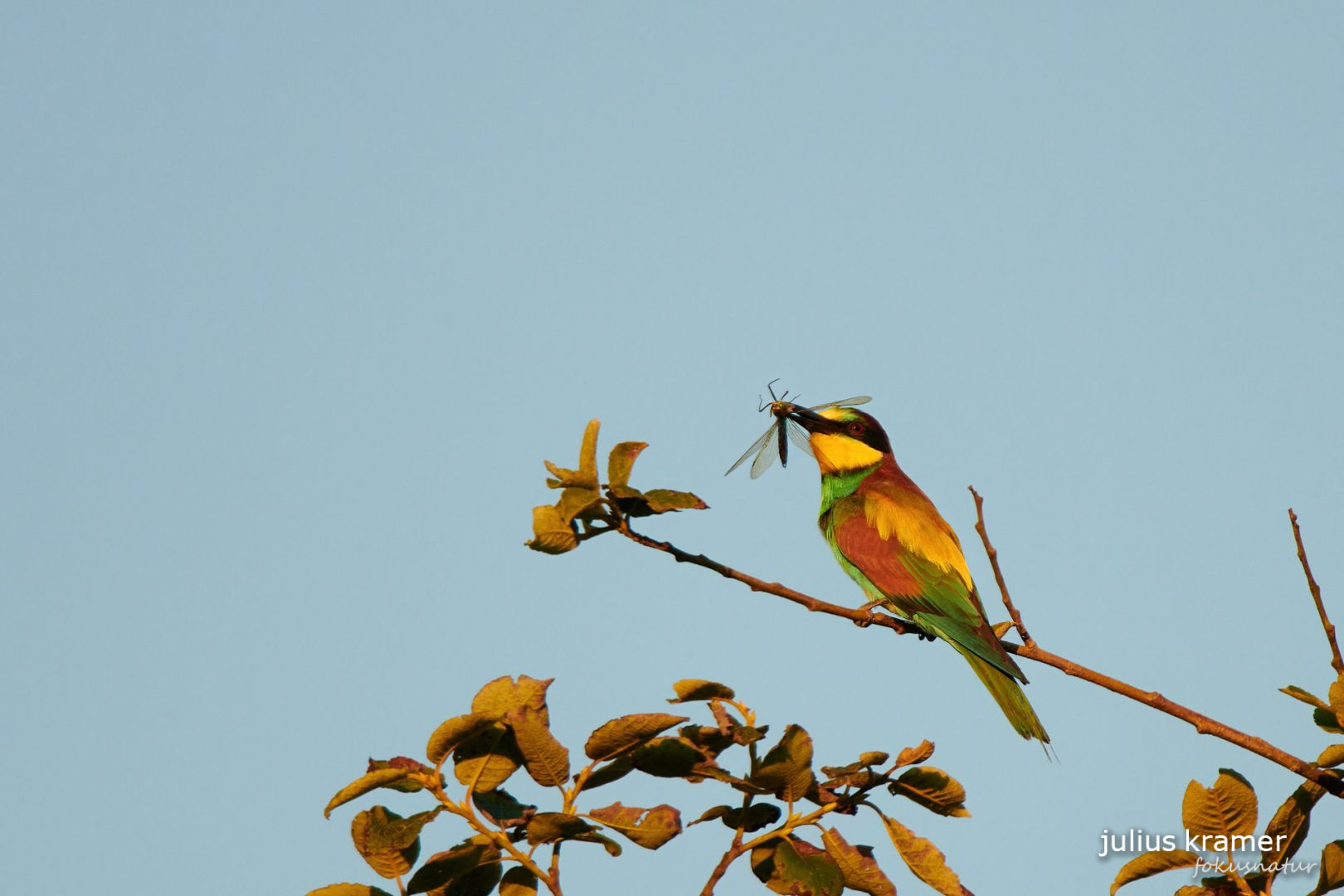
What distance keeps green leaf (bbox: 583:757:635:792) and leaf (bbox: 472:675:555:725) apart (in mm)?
111

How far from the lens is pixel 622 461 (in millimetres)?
2285

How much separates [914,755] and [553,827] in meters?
0.58

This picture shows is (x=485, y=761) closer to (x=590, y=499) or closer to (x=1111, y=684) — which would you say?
(x=590, y=499)

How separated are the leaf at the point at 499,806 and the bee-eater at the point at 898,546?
2799mm

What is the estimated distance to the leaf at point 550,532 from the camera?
2.29 m

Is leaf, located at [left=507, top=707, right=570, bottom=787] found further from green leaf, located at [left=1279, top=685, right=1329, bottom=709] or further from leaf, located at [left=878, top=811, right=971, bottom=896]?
green leaf, located at [left=1279, top=685, right=1329, bottom=709]

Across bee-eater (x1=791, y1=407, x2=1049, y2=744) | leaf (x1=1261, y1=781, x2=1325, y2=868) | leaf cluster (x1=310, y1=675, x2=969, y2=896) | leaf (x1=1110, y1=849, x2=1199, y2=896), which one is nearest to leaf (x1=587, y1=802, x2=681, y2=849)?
leaf cluster (x1=310, y1=675, x2=969, y2=896)

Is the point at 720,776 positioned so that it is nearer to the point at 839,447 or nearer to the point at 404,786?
the point at 404,786

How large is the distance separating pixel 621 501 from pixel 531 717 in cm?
55

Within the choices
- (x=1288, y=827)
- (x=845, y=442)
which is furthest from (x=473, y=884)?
(x=845, y=442)

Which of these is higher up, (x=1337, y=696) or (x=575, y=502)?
(x=575, y=502)

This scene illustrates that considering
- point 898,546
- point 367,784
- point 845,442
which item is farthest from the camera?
point 845,442

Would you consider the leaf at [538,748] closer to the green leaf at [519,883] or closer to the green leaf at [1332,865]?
the green leaf at [519,883]

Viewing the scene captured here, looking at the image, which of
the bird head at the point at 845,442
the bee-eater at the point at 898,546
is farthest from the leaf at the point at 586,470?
the bird head at the point at 845,442
